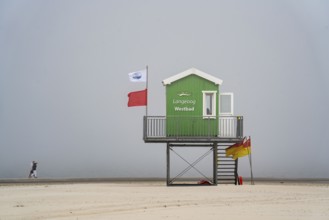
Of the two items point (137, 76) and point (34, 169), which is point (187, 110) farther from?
point (34, 169)

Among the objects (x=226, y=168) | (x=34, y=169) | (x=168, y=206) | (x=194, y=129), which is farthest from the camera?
(x=34, y=169)

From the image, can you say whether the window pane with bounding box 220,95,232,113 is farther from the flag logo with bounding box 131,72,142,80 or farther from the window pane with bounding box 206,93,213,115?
the flag logo with bounding box 131,72,142,80

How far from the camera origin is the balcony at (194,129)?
32844 millimetres

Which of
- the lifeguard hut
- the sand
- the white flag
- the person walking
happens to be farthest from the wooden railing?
the person walking

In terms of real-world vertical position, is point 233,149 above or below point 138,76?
below

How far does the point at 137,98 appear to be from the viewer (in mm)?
34219

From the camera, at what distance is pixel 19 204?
21.7m

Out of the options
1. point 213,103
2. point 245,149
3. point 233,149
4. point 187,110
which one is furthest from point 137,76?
point 245,149

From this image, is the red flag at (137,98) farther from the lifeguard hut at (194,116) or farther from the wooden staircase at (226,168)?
the wooden staircase at (226,168)

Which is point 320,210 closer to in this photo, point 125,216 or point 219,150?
point 125,216

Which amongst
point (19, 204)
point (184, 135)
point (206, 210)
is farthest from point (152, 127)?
point (206, 210)

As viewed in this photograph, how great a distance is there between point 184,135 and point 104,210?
14.3m

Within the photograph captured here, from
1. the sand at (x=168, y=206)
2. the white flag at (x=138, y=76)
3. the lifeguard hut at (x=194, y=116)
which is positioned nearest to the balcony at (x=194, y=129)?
the lifeguard hut at (x=194, y=116)

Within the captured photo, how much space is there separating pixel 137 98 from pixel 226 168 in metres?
6.39
